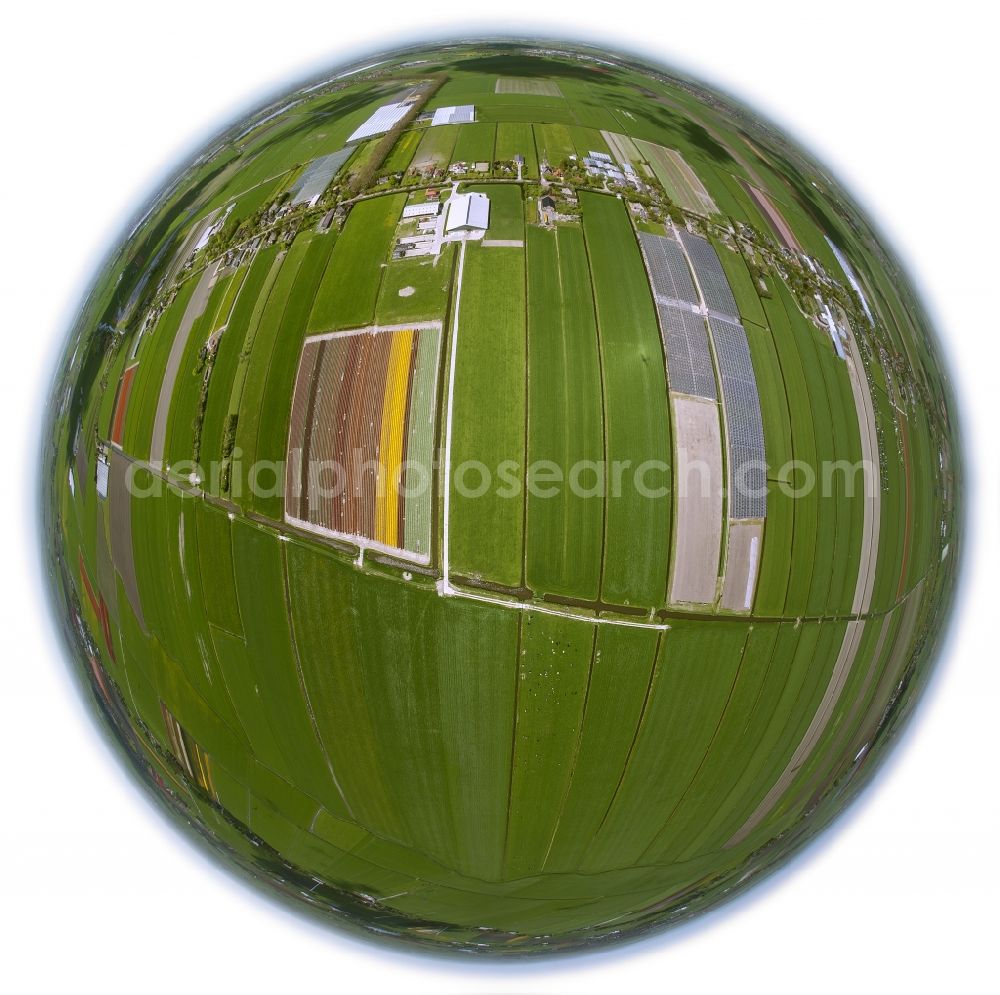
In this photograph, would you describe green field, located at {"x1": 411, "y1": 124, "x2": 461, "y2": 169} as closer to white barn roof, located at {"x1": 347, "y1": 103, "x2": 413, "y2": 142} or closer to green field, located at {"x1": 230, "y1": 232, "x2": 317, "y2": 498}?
white barn roof, located at {"x1": 347, "y1": 103, "x2": 413, "y2": 142}

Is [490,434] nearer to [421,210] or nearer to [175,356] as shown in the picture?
[421,210]

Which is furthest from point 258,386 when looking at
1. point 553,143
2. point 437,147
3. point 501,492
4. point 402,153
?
point 553,143

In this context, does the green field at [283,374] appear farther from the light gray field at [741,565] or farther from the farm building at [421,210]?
the light gray field at [741,565]

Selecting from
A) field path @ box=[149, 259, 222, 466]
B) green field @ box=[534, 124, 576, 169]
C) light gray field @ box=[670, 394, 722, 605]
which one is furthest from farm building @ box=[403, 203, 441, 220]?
light gray field @ box=[670, 394, 722, 605]

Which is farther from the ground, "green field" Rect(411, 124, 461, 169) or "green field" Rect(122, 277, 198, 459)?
"green field" Rect(411, 124, 461, 169)

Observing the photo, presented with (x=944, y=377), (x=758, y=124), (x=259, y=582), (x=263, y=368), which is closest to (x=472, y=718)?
(x=259, y=582)

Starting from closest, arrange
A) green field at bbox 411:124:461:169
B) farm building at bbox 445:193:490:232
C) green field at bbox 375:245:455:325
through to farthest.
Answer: green field at bbox 375:245:455:325, farm building at bbox 445:193:490:232, green field at bbox 411:124:461:169

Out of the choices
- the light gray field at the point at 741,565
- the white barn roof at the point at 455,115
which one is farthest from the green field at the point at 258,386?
the light gray field at the point at 741,565
